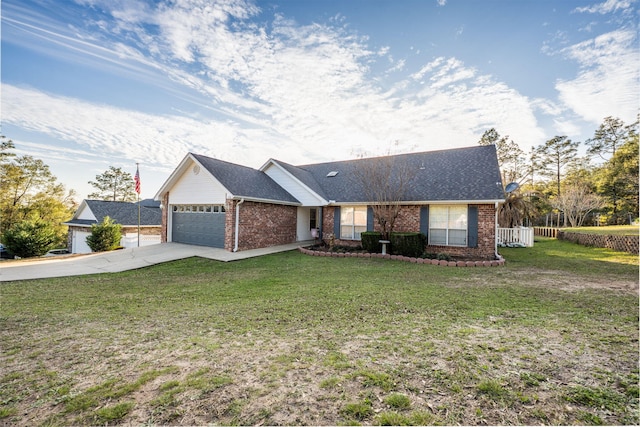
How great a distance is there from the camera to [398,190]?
1273 centimetres

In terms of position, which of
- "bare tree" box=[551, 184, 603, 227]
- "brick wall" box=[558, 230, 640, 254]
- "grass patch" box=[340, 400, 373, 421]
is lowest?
"grass patch" box=[340, 400, 373, 421]

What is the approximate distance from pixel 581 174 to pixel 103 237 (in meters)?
51.2

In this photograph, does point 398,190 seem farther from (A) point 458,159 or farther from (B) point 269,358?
(B) point 269,358

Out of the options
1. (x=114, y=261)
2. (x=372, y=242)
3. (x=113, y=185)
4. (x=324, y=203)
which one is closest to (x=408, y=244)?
(x=372, y=242)

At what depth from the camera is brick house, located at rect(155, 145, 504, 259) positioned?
12383mm

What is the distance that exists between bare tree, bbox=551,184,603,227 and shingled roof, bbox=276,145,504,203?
2313 centimetres

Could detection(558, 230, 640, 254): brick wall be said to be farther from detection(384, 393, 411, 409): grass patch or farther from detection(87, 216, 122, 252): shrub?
detection(87, 216, 122, 252): shrub

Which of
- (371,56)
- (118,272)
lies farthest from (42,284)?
(371,56)

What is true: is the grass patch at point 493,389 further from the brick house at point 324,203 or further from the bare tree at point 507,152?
the bare tree at point 507,152

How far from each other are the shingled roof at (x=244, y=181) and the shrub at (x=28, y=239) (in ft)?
37.1

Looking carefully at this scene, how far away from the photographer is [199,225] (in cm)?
1472

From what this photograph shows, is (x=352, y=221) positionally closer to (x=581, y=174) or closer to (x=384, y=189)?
(x=384, y=189)

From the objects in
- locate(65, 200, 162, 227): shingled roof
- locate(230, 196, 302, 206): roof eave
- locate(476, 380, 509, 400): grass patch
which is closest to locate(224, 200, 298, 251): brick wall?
locate(230, 196, 302, 206): roof eave

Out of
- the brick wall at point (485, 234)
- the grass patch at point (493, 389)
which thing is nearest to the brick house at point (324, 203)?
the brick wall at point (485, 234)
